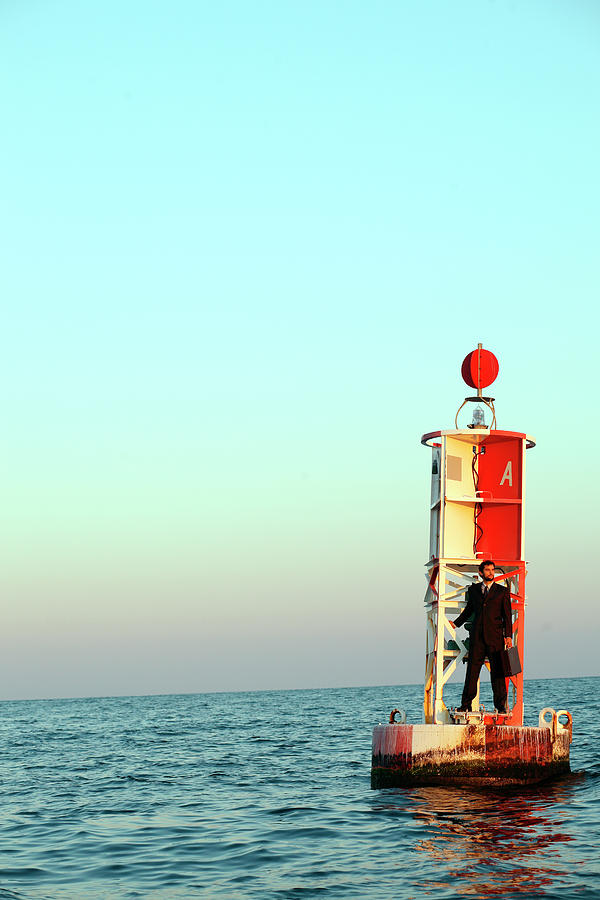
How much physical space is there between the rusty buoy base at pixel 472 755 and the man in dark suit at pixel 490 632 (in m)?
0.80

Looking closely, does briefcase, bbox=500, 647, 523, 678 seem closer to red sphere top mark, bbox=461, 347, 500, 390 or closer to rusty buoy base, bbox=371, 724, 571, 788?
rusty buoy base, bbox=371, 724, 571, 788

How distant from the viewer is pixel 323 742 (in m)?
29.4

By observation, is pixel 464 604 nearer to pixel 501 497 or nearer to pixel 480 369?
pixel 501 497

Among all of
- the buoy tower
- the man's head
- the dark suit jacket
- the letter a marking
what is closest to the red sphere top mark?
the buoy tower

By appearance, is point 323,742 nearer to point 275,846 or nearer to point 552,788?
point 552,788

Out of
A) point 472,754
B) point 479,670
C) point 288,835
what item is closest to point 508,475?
point 479,670

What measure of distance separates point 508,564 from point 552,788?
11.8 feet

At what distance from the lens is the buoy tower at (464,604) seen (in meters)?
15.4

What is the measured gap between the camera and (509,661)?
52.6 feet

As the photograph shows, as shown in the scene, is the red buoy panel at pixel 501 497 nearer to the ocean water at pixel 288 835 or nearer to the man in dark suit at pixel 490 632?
the man in dark suit at pixel 490 632

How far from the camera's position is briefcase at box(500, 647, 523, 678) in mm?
16014

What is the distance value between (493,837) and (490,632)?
4375mm

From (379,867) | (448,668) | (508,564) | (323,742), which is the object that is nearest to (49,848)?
(379,867)

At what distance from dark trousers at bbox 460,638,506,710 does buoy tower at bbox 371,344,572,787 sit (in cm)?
19
